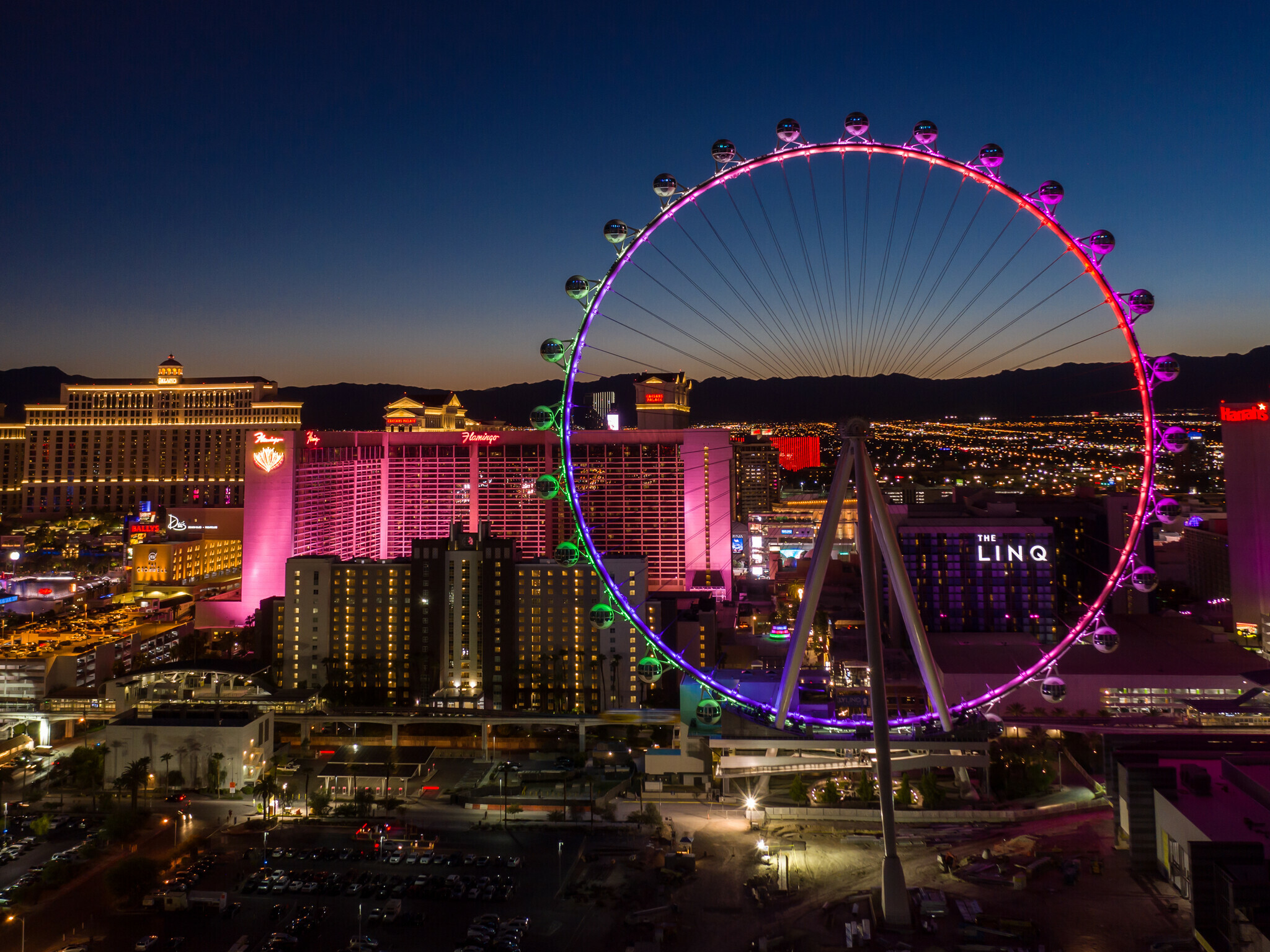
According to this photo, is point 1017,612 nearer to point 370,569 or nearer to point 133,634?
point 370,569

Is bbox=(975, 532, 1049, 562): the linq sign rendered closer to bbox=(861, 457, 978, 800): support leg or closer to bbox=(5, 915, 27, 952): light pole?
bbox=(861, 457, 978, 800): support leg

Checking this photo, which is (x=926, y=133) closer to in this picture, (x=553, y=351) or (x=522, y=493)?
(x=553, y=351)

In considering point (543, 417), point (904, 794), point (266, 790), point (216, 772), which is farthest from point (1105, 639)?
point (216, 772)

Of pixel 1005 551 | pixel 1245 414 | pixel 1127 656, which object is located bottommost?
pixel 1127 656

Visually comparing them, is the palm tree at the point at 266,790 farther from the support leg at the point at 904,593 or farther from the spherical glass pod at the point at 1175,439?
the spherical glass pod at the point at 1175,439

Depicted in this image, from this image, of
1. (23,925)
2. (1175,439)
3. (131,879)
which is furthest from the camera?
(131,879)

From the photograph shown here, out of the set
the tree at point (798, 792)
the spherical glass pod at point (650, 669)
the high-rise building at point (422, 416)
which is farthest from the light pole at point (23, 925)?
the high-rise building at point (422, 416)

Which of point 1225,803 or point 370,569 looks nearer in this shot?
point 1225,803

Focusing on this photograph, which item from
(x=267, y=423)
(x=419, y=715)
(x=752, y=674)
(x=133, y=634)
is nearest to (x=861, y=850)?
(x=752, y=674)

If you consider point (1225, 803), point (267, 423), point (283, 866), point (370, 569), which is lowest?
point (283, 866)
